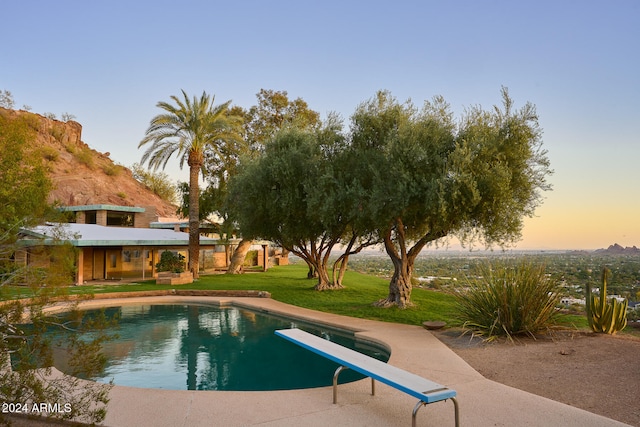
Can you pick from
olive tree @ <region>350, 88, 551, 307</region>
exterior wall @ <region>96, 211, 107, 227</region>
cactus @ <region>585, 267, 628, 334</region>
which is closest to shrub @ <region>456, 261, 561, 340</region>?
cactus @ <region>585, 267, 628, 334</region>

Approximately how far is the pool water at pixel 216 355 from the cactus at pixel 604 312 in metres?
4.61

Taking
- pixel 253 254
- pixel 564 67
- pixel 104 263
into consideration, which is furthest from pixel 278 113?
pixel 564 67

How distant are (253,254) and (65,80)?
64.9 feet

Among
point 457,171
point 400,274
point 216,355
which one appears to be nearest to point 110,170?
point 400,274

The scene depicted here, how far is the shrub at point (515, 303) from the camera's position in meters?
9.65

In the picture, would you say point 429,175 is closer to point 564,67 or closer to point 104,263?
point 564,67

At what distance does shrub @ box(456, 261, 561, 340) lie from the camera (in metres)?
9.65

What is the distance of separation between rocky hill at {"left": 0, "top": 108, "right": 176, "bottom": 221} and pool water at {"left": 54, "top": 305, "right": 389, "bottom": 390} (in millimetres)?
38164

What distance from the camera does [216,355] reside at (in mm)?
10234

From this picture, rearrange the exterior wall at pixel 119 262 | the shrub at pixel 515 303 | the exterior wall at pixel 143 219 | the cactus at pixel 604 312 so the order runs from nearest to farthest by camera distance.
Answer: the cactus at pixel 604 312
the shrub at pixel 515 303
the exterior wall at pixel 119 262
the exterior wall at pixel 143 219

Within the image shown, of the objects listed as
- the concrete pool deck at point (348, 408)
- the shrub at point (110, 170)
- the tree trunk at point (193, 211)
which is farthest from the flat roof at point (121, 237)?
the shrub at point (110, 170)

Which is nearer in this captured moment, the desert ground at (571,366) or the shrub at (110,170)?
the desert ground at (571,366)

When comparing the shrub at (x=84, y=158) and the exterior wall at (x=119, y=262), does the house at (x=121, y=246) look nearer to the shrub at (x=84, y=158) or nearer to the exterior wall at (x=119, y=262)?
the exterior wall at (x=119, y=262)

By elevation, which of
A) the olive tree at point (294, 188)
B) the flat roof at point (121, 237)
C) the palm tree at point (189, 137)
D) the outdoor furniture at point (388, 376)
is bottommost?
the outdoor furniture at point (388, 376)
